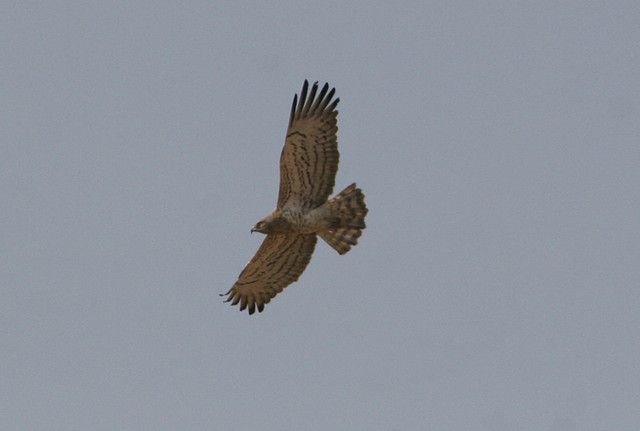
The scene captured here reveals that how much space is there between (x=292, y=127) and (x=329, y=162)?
950mm

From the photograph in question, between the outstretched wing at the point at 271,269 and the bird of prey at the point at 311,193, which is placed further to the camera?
the outstretched wing at the point at 271,269

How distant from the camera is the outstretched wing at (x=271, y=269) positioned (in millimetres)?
24375

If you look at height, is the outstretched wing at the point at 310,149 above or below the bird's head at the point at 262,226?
above

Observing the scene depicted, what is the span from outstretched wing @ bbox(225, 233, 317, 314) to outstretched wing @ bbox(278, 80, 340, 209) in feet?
4.16

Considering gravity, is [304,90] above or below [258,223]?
above

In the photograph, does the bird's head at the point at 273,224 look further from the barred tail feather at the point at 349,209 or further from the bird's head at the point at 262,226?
the barred tail feather at the point at 349,209

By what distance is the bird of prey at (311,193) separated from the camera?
22875 mm

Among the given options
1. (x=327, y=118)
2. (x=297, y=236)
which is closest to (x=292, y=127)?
(x=327, y=118)

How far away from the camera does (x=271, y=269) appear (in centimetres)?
2481

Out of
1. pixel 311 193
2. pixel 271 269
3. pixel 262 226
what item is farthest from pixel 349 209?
pixel 271 269

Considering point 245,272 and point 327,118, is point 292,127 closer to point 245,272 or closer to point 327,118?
point 327,118

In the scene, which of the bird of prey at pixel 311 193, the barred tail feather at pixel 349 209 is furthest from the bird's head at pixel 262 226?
the barred tail feather at pixel 349 209

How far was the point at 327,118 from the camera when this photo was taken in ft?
75.3

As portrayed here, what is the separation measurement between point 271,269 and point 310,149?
303 centimetres
